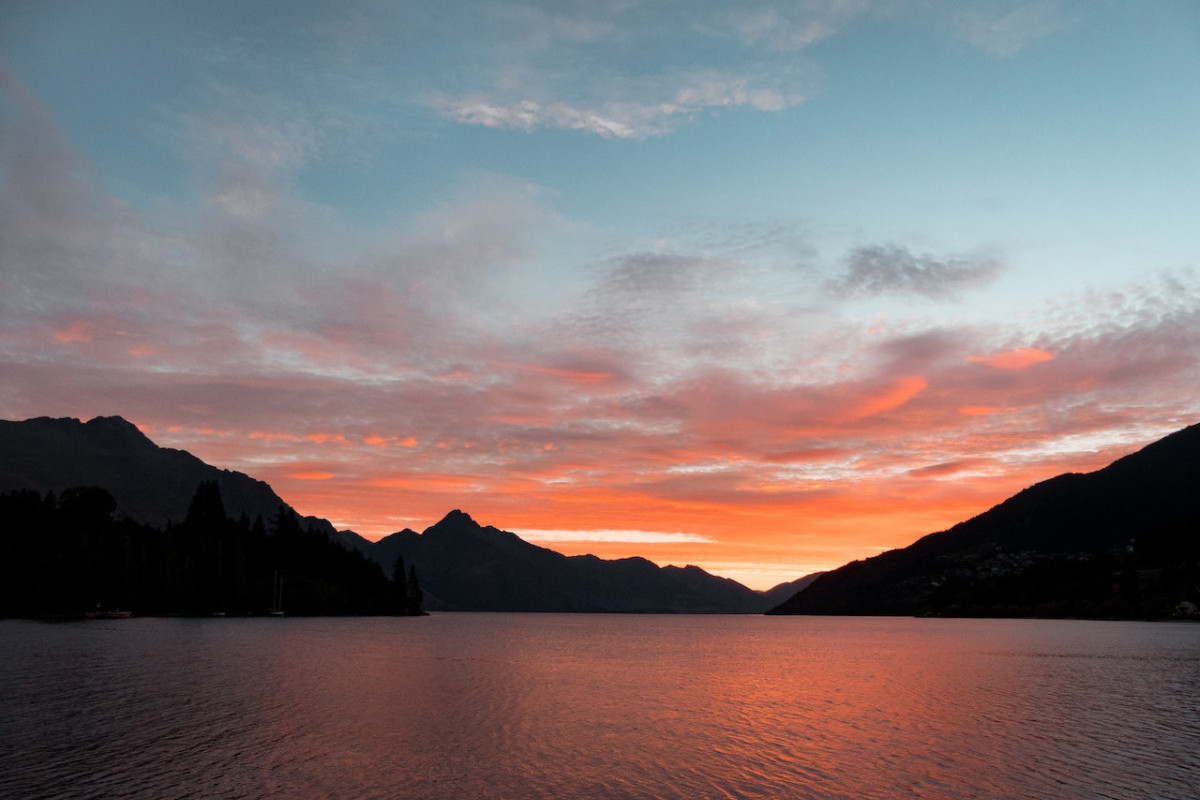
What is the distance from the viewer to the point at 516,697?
81.6 m

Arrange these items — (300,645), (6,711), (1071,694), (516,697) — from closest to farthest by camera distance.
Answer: (6,711), (516,697), (1071,694), (300,645)

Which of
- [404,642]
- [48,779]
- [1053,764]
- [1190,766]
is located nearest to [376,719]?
[48,779]

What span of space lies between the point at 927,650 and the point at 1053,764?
137m

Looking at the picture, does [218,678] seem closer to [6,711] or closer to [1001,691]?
[6,711]

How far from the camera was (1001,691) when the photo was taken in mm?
92625

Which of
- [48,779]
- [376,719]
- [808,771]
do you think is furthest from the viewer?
[376,719]

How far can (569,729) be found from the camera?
203 feet

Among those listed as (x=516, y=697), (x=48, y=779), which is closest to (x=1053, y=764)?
(x=516, y=697)

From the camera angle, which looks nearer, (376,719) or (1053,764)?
(1053,764)

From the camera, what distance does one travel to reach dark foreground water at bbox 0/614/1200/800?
4341cm

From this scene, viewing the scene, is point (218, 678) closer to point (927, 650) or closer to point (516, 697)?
point (516, 697)

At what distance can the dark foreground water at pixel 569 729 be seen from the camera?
4341 cm

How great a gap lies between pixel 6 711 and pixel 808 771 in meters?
60.5

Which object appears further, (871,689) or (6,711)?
(871,689)
